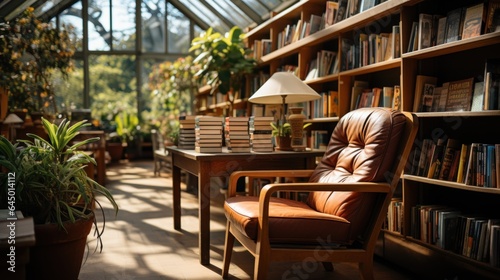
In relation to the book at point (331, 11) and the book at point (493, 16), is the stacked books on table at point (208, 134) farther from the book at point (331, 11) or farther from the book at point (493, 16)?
the book at point (493, 16)

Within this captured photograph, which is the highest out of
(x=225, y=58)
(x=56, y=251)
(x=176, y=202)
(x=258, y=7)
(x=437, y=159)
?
(x=258, y=7)

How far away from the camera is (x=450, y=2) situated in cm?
288

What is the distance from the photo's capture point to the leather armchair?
2154 mm

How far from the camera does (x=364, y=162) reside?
2.38m

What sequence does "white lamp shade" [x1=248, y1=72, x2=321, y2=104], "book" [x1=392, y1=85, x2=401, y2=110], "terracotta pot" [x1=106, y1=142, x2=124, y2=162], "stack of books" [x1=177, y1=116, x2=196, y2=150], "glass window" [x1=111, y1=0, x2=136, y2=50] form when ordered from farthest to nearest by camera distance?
1. "glass window" [x1=111, y1=0, x2=136, y2=50]
2. "terracotta pot" [x1=106, y1=142, x2=124, y2=162]
3. "stack of books" [x1=177, y1=116, x2=196, y2=150]
4. "white lamp shade" [x1=248, y1=72, x2=321, y2=104]
5. "book" [x1=392, y1=85, x2=401, y2=110]

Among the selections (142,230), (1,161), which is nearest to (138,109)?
(142,230)

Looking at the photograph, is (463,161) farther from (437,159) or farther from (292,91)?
(292,91)

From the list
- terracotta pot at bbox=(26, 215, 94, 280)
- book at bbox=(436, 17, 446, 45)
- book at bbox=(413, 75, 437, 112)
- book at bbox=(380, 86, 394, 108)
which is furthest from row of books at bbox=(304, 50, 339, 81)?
terracotta pot at bbox=(26, 215, 94, 280)

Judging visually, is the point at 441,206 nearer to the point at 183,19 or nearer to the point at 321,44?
the point at 321,44

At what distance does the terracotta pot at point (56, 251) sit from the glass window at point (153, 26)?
9865 millimetres

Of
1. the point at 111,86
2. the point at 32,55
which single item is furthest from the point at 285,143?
the point at 111,86

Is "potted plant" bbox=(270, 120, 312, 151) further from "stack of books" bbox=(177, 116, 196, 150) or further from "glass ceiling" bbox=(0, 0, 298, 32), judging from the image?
"glass ceiling" bbox=(0, 0, 298, 32)

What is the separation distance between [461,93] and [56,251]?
2.32 m

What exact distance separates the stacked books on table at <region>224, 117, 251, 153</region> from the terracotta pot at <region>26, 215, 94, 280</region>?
114cm
